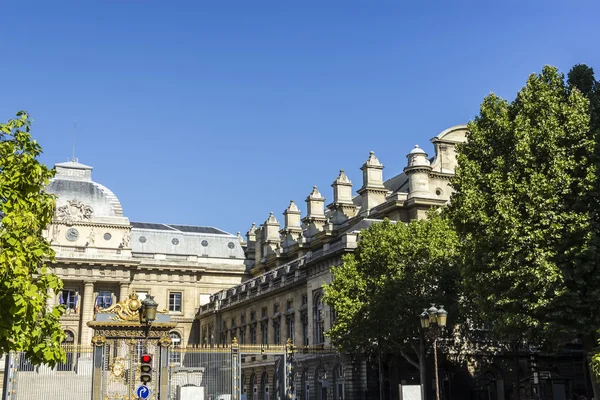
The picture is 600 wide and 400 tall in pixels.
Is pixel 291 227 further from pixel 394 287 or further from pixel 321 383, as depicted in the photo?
pixel 394 287

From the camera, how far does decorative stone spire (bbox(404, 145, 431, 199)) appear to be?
5434cm

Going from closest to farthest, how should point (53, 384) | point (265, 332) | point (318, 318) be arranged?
1. point (53, 384)
2. point (318, 318)
3. point (265, 332)

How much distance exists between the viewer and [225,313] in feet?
243

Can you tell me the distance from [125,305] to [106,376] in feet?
8.26

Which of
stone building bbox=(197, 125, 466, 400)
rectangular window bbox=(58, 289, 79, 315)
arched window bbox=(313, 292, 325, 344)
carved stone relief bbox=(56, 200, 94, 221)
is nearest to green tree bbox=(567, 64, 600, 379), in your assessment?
stone building bbox=(197, 125, 466, 400)

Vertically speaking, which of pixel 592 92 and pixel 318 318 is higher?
pixel 592 92

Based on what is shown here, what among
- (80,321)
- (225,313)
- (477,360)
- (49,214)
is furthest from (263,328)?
(49,214)

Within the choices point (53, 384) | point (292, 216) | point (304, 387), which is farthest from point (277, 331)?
point (53, 384)

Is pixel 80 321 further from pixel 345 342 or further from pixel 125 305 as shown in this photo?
pixel 125 305

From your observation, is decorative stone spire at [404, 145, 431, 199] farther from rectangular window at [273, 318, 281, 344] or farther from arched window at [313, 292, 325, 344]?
rectangular window at [273, 318, 281, 344]

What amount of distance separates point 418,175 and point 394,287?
17.4 metres

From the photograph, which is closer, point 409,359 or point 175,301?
point 409,359

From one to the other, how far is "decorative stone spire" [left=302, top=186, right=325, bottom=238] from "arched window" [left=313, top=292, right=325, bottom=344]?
15507 millimetres

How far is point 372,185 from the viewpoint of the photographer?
59656 mm
